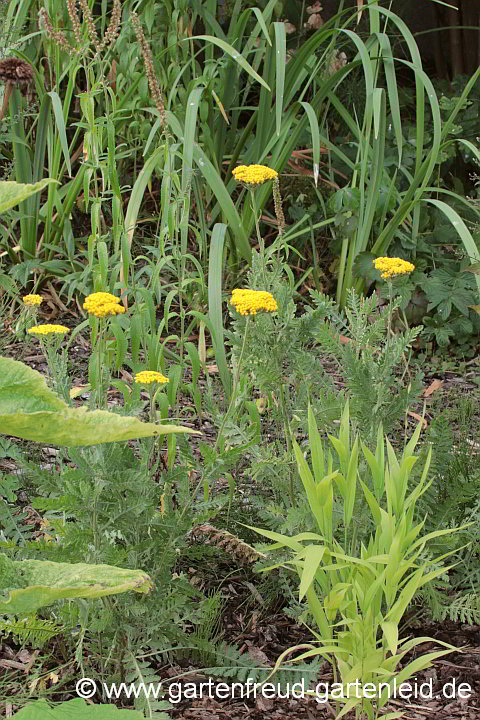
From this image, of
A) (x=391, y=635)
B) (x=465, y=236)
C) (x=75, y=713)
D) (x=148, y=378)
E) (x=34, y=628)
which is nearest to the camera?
(x=75, y=713)

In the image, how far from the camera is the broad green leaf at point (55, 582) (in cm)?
57

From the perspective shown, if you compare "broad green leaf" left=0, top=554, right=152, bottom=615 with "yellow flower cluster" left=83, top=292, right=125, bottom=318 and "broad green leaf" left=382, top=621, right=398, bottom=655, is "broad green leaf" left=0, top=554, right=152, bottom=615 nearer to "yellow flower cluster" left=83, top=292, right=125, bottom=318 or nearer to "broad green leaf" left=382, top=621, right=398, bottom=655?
"broad green leaf" left=382, top=621, right=398, bottom=655

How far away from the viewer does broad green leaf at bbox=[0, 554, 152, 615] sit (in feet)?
1.88

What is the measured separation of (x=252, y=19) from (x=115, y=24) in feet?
6.37

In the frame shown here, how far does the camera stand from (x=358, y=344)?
1791 mm

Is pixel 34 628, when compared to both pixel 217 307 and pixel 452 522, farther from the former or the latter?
pixel 217 307

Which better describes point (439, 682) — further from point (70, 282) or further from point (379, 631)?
point (70, 282)

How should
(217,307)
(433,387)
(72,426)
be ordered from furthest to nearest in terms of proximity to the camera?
1. (433,387)
2. (217,307)
3. (72,426)

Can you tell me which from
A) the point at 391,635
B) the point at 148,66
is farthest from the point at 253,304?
the point at 148,66

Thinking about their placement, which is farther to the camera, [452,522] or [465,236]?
[465,236]

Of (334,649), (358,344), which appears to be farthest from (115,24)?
(334,649)

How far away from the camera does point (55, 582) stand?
0.63 meters

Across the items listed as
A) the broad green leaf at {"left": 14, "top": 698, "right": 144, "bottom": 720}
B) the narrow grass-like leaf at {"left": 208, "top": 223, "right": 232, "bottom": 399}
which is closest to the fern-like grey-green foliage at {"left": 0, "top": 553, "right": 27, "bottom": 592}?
the broad green leaf at {"left": 14, "top": 698, "right": 144, "bottom": 720}

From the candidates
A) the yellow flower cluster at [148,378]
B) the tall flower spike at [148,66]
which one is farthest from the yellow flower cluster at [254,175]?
the yellow flower cluster at [148,378]
